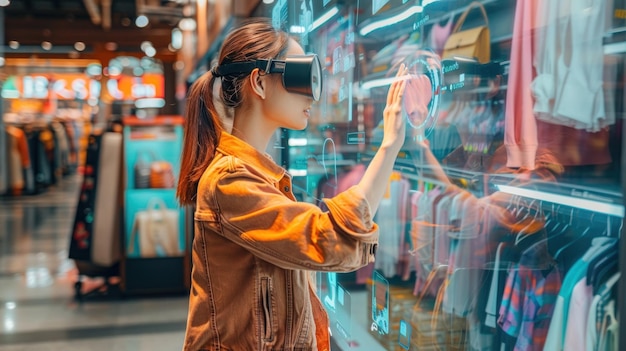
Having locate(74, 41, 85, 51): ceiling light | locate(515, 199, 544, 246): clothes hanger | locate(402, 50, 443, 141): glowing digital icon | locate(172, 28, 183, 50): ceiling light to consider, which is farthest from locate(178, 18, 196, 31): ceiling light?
locate(515, 199, 544, 246): clothes hanger

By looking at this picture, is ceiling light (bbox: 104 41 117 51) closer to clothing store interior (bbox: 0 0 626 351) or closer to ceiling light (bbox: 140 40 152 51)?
ceiling light (bbox: 140 40 152 51)

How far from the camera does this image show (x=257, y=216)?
1.23m

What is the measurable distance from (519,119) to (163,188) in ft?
12.3

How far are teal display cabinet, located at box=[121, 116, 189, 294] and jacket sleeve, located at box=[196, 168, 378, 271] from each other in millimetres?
4016

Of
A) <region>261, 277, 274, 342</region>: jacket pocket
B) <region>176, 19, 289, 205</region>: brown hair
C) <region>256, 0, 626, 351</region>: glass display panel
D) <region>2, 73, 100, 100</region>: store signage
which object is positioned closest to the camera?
<region>261, 277, 274, 342</region>: jacket pocket

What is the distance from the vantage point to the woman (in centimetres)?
121

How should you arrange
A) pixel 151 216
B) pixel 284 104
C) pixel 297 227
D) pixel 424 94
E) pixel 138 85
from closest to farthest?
pixel 297 227
pixel 284 104
pixel 424 94
pixel 151 216
pixel 138 85

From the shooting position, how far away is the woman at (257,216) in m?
1.21

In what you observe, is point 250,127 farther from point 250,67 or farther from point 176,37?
point 176,37

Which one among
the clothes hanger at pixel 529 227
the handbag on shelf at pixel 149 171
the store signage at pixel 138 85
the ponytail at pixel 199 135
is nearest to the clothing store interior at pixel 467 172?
the clothes hanger at pixel 529 227

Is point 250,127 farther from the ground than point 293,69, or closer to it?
closer to it

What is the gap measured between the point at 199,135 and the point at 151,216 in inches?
153

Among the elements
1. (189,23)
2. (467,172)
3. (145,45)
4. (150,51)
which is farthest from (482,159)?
(150,51)

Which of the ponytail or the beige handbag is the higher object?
the ponytail
